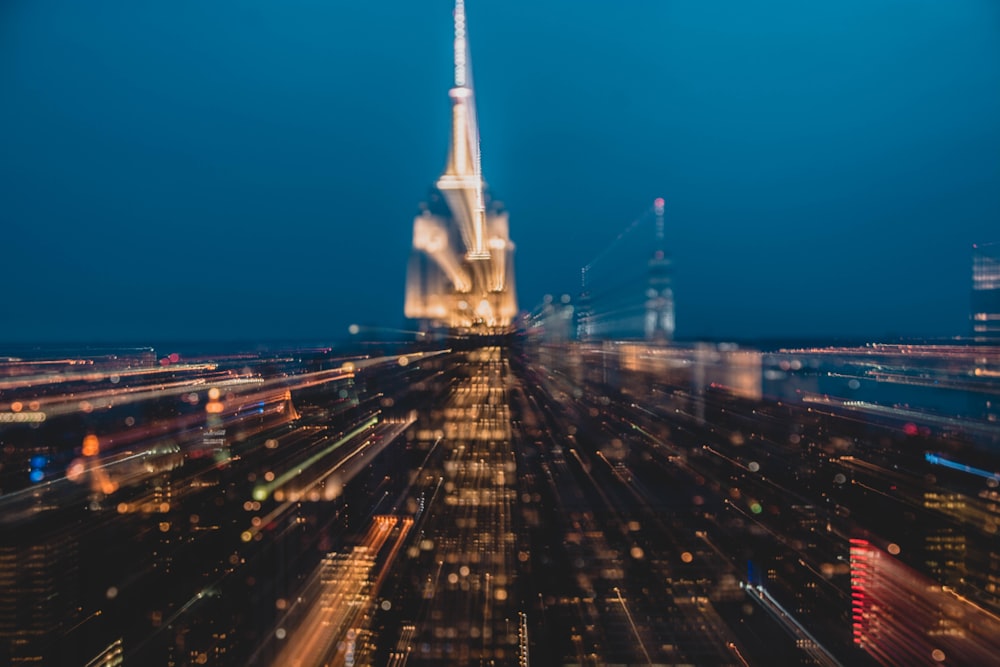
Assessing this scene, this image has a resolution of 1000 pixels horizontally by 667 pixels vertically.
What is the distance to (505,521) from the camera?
458 cm

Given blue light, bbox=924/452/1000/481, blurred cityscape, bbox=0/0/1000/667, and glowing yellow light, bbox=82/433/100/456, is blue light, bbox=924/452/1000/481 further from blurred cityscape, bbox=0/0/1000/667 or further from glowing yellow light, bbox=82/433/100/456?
glowing yellow light, bbox=82/433/100/456

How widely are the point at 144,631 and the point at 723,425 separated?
22.2 feet

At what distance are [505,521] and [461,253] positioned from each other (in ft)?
56.5

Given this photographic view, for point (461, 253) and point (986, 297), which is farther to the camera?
point (461, 253)

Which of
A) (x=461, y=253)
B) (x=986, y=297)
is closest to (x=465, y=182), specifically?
(x=461, y=253)

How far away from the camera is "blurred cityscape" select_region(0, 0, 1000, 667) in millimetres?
3230

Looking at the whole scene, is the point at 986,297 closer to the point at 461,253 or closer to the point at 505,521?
the point at 505,521

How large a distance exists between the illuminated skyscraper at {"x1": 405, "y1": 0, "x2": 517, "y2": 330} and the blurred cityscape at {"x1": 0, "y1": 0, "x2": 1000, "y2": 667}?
883 cm

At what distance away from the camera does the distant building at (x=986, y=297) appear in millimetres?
6605

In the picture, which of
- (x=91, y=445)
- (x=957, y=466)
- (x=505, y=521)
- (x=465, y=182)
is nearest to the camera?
(x=505, y=521)

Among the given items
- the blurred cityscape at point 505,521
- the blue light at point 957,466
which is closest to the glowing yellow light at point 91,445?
the blurred cityscape at point 505,521

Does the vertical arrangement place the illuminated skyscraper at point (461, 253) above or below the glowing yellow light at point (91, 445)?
above

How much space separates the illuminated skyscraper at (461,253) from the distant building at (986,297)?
1173 centimetres

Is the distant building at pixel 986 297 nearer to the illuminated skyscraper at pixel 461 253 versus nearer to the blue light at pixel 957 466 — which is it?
the blue light at pixel 957 466
